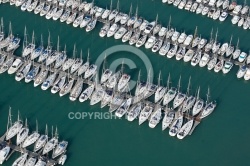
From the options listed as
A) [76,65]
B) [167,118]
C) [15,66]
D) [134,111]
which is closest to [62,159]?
[134,111]

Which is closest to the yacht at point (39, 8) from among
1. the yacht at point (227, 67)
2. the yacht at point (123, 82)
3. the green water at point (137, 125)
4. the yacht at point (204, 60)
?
the green water at point (137, 125)

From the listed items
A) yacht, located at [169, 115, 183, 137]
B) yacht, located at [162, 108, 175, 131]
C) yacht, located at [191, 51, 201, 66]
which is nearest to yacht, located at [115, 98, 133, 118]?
yacht, located at [162, 108, 175, 131]

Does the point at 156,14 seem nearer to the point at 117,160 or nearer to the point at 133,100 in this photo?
the point at 133,100

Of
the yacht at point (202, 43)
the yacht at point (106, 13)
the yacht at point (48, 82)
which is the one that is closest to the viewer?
the yacht at point (48, 82)

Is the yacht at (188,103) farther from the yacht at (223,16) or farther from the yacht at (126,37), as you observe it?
the yacht at (223,16)

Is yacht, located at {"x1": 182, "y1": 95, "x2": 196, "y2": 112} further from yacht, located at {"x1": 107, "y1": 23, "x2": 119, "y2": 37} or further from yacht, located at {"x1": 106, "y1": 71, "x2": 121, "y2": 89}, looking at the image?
yacht, located at {"x1": 107, "y1": 23, "x2": 119, "y2": 37}

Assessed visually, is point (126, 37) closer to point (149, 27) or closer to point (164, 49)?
point (149, 27)

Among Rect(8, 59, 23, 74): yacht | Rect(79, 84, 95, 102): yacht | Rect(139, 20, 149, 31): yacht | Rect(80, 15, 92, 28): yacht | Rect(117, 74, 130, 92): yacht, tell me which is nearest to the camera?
Rect(79, 84, 95, 102): yacht
